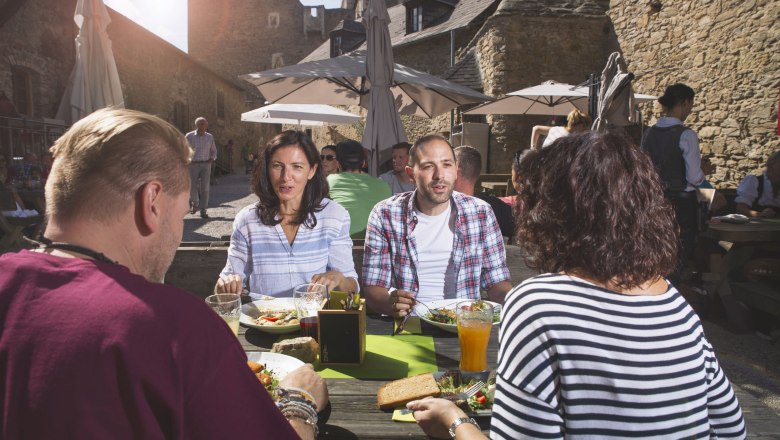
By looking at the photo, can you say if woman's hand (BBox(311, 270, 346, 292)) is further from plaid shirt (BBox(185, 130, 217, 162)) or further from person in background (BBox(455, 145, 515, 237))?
plaid shirt (BBox(185, 130, 217, 162))

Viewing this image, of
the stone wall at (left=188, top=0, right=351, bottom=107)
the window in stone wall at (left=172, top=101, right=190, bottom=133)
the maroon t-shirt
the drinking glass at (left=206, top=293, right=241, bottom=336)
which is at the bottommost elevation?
the drinking glass at (left=206, top=293, right=241, bottom=336)

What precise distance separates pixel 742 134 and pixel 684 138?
17.1 ft

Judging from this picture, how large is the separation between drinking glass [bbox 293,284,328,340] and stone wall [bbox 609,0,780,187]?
9177mm

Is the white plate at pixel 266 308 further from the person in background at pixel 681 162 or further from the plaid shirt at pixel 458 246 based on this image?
the person in background at pixel 681 162

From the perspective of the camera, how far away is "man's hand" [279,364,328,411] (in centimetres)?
144

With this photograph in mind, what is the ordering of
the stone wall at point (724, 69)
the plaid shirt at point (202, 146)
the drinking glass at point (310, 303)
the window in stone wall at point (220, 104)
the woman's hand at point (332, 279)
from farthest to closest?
1. the window in stone wall at point (220, 104)
2. the plaid shirt at point (202, 146)
3. the stone wall at point (724, 69)
4. the woman's hand at point (332, 279)
5. the drinking glass at point (310, 303)

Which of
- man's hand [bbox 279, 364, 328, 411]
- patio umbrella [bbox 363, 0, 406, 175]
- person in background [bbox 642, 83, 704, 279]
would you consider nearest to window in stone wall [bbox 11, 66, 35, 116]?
patio umbrella [bbox 363, 0, 406, 175]

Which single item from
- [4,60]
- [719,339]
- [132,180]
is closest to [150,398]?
[132,180]

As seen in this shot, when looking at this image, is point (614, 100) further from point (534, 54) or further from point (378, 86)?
point (534, 54)

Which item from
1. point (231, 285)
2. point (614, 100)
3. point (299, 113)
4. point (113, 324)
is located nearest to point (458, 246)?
point (231, 285)

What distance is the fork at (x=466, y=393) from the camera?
146 centimetres

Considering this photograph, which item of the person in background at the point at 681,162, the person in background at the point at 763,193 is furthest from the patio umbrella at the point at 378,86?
the person in background at the point at 763,193

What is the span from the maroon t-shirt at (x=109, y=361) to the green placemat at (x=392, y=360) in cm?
87

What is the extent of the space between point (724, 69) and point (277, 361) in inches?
409
